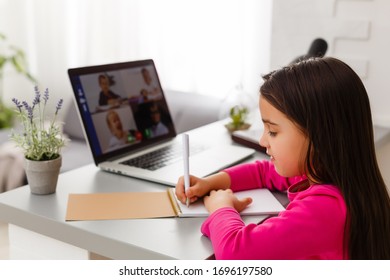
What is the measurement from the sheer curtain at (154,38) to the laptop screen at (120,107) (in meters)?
1.17

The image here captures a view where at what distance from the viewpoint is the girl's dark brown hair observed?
1103 mm

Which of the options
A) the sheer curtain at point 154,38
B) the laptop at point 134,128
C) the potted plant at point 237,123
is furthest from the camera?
the sheer curtain at point 154,38

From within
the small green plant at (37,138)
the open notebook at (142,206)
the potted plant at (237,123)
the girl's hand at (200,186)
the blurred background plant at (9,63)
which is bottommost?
the blurred background plant at (9,63)

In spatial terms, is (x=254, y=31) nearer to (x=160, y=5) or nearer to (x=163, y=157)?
(x=160, y=5)

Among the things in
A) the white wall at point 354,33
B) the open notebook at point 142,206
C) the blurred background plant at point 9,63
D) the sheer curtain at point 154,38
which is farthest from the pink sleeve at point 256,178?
the blurred background plant at point 9,63

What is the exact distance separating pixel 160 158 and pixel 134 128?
0.14 metres

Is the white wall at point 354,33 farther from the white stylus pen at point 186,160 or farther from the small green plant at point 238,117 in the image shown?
the white stylus pen at point 186,160

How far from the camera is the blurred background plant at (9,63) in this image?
378 centimetres

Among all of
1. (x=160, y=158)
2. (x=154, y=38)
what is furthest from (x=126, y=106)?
(x=154, y=38)

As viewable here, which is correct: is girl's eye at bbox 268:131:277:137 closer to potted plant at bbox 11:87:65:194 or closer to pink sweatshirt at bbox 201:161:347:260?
pink sweatshirt at bbox 201:161:347:260

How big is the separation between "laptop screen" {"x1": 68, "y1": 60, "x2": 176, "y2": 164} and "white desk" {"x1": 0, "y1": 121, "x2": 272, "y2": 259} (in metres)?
0.16

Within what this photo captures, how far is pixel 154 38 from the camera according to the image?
326cm

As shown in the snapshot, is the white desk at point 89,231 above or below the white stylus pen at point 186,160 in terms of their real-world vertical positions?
below
